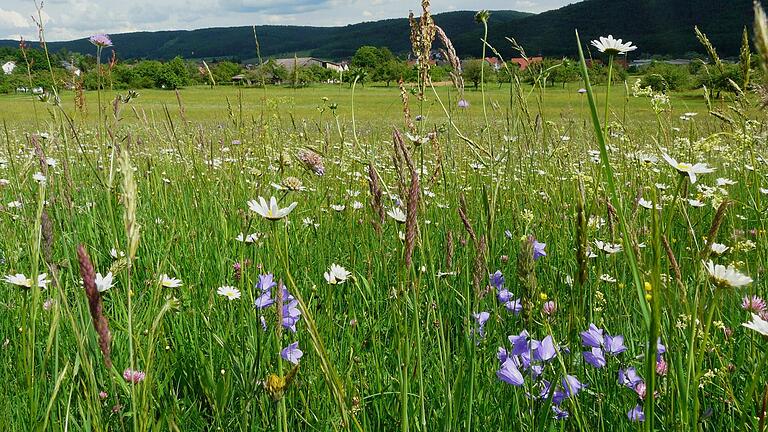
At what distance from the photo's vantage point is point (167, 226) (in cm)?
273

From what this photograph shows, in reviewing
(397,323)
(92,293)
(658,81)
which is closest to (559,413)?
(397,323)

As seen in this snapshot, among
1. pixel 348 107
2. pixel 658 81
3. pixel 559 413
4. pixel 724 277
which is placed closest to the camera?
pixel 724 277

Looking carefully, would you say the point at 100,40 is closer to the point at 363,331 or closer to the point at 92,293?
the point at 363,331

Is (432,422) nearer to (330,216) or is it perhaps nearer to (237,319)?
(237,319)

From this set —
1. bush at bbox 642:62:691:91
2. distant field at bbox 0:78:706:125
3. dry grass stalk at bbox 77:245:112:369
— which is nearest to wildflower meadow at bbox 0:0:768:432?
dry grass stalk at bbox 77:245:112:369

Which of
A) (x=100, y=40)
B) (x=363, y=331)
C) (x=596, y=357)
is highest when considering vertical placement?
(x=100, y=40)

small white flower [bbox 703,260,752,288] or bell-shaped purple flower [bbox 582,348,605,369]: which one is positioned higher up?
small white flower [bbox 703,260,752,288]

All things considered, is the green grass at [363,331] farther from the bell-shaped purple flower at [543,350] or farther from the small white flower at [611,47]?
the small white flower at [611,47]

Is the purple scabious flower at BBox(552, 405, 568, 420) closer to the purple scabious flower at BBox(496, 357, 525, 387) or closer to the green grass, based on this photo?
the green grass

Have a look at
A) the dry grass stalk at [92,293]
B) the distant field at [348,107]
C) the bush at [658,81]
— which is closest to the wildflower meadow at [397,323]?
the dry grass stalk at [92,293]

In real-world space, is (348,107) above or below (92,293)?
below

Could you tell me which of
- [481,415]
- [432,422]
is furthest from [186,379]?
[481,415]

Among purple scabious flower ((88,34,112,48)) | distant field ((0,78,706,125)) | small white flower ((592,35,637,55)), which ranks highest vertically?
purple scabious flower ((88,34,112,48))

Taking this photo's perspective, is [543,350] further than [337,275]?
No
